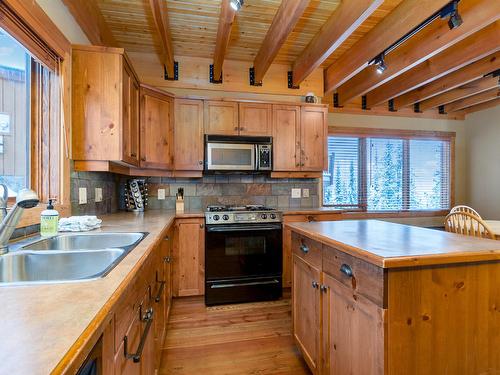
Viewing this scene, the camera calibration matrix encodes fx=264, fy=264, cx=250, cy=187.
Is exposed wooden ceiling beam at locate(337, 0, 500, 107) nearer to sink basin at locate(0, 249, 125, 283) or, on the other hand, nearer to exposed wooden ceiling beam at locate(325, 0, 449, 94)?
exposed wooden ceiling beam at locate(325, 0, 449, 94)

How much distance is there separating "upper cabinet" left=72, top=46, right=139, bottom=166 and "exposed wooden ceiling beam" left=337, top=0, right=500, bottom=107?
268 centimetres

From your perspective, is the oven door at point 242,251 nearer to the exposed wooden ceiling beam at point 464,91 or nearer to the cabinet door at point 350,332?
the cabinet door at point 350,332

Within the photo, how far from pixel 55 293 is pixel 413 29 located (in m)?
2.85

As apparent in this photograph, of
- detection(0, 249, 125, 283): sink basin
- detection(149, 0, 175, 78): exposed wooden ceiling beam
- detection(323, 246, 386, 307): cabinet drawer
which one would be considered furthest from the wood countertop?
detection(149, 0, 175, 78): exposed wooden ceiling beam

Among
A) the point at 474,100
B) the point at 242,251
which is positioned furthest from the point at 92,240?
the point at 474,100

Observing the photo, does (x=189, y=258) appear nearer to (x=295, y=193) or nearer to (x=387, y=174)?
(x=295, y=193)

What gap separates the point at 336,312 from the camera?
4.30ft

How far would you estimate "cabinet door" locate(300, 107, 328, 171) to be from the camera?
3322 mm

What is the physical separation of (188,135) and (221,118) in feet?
1.43

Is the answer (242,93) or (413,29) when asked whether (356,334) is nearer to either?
(413,29)

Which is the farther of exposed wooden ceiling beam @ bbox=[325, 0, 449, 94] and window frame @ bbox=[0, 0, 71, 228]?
exposed wooden ceiling beam @ bbox=[325, 0, 449, 94]

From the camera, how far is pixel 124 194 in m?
3.08

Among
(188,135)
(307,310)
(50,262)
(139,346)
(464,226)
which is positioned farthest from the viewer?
(188,135)

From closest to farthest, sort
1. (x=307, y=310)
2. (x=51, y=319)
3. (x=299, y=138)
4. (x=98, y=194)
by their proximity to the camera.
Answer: (x=51, y=319) < (x=307, y=310) < (x=98, y=194) < (x=299, y=138)
